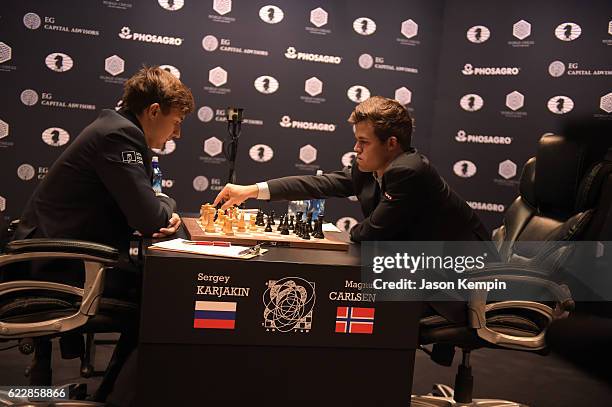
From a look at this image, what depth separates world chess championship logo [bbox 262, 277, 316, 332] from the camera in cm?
224

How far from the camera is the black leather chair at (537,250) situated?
2537 millimetres

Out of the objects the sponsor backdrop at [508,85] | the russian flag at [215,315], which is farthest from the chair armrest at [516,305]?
the sponsor backdrop at [508,85]

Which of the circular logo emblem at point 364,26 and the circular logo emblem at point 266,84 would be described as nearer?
the circular logo emblem at point 266,84

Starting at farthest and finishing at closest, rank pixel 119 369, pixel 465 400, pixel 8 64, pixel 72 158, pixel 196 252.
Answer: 1. pixel 8 64
2. pixel 465 400
3. pixel 119 369
4. pixel 72 158
5. pixel 196 252

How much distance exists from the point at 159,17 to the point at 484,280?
11.4 ft

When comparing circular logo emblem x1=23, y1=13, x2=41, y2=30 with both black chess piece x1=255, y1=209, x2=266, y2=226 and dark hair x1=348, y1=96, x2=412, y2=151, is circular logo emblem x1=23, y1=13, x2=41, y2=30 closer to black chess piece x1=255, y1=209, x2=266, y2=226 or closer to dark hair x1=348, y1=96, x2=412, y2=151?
black chess piece x1=255, y1=209, x2=266, y2=226

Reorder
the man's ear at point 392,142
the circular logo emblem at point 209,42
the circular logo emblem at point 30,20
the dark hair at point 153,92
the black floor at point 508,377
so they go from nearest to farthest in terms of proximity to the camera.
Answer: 1. the dark hair at point 153,92
2. the man's ear at point 392,142
3. the black floor at point 508,377
4. the circular logo emblem at point 30,20
5. the circular logo emblem at point 209,42

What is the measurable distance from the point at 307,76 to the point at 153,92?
2.79m

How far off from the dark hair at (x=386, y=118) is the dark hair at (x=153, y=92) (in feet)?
2.42

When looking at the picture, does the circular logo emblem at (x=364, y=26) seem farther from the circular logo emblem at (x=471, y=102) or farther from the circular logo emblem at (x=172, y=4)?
the circular logo emblem at (x=172, y=4)

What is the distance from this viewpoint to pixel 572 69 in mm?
4977

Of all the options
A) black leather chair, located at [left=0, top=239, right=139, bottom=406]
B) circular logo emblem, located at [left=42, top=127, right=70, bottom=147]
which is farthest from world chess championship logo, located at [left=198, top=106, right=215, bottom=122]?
black leather chair, located at [left=0, top=239, right=139, bottom=406]

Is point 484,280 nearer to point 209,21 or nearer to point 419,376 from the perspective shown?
point 419,376

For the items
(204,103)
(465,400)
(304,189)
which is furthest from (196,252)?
(204,103)
